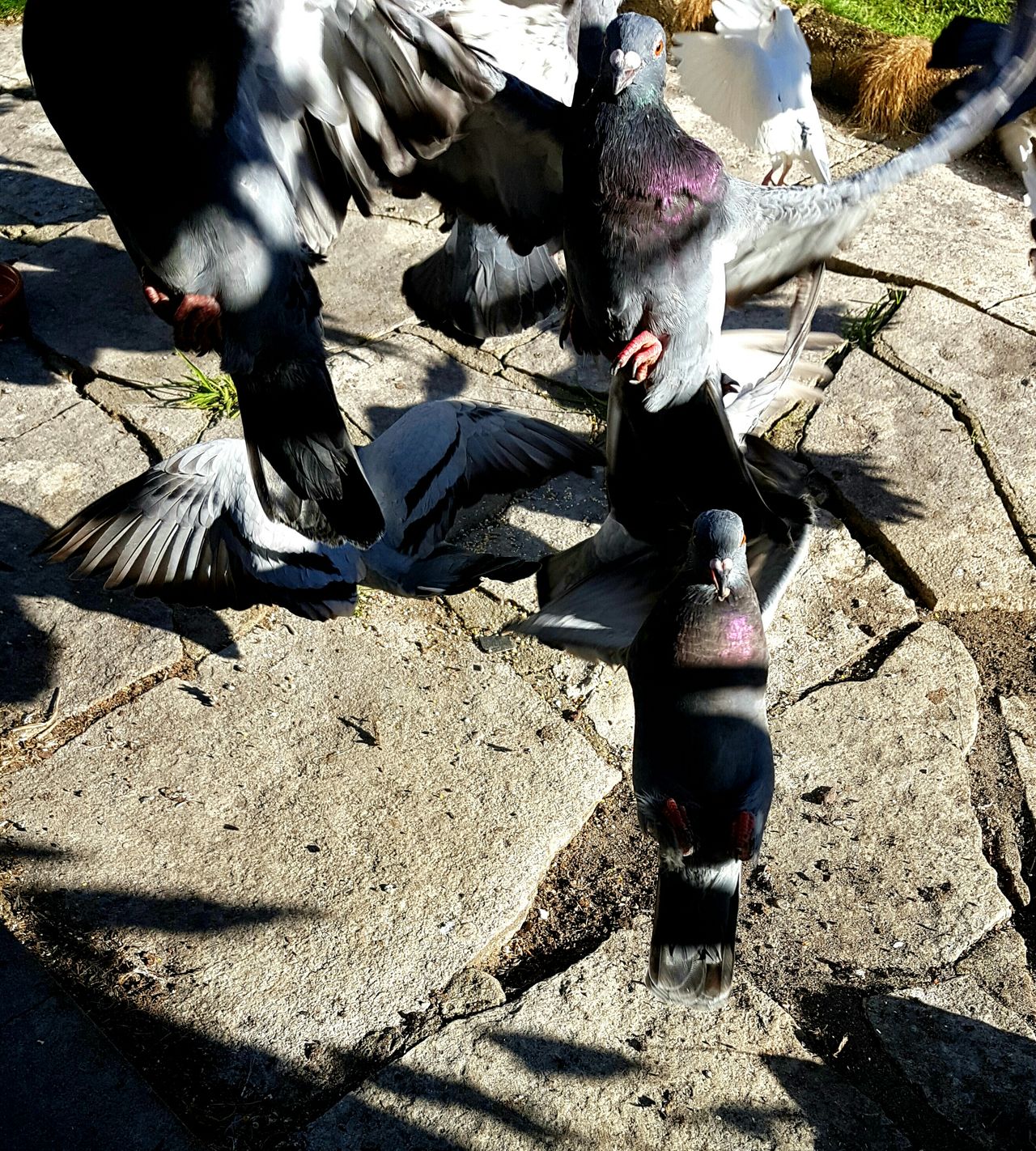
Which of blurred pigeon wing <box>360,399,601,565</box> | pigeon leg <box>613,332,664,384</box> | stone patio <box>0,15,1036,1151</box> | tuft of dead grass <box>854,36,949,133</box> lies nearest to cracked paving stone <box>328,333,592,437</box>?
stone patio <box>0,15,1036,1151</box>

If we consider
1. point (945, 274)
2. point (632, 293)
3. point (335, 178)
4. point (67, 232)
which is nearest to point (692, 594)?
point (632, 293)

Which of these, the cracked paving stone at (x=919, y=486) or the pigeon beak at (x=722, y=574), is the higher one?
the pigeon beak at (x=722, y=574)

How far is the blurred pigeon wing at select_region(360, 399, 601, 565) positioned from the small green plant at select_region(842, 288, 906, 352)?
1345mm

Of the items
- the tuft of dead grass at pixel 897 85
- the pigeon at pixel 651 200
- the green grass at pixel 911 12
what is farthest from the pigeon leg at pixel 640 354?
the green grass at pixel 911 12

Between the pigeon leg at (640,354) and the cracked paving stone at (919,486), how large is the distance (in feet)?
4.37

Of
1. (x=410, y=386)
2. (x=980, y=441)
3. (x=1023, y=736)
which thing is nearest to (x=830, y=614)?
(x=1023, y=736)

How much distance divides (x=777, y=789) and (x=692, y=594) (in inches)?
29.4

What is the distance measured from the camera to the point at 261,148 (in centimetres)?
252

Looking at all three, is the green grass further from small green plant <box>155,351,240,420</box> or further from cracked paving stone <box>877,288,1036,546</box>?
small green plant <box>155,351,240,420</box>

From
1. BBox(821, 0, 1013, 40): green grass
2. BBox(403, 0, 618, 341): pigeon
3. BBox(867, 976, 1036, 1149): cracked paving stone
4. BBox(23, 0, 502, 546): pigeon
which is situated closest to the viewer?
BBox(867, 976, 1036, 1149): cracked paving stone

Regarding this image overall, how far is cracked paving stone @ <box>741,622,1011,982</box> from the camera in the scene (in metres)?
2.55

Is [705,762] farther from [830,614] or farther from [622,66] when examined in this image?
[622,66]

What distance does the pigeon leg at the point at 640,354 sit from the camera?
2.46m

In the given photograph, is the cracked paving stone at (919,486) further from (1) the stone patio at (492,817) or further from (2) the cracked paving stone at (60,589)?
(2) the cracked paving stone at (60,589)
